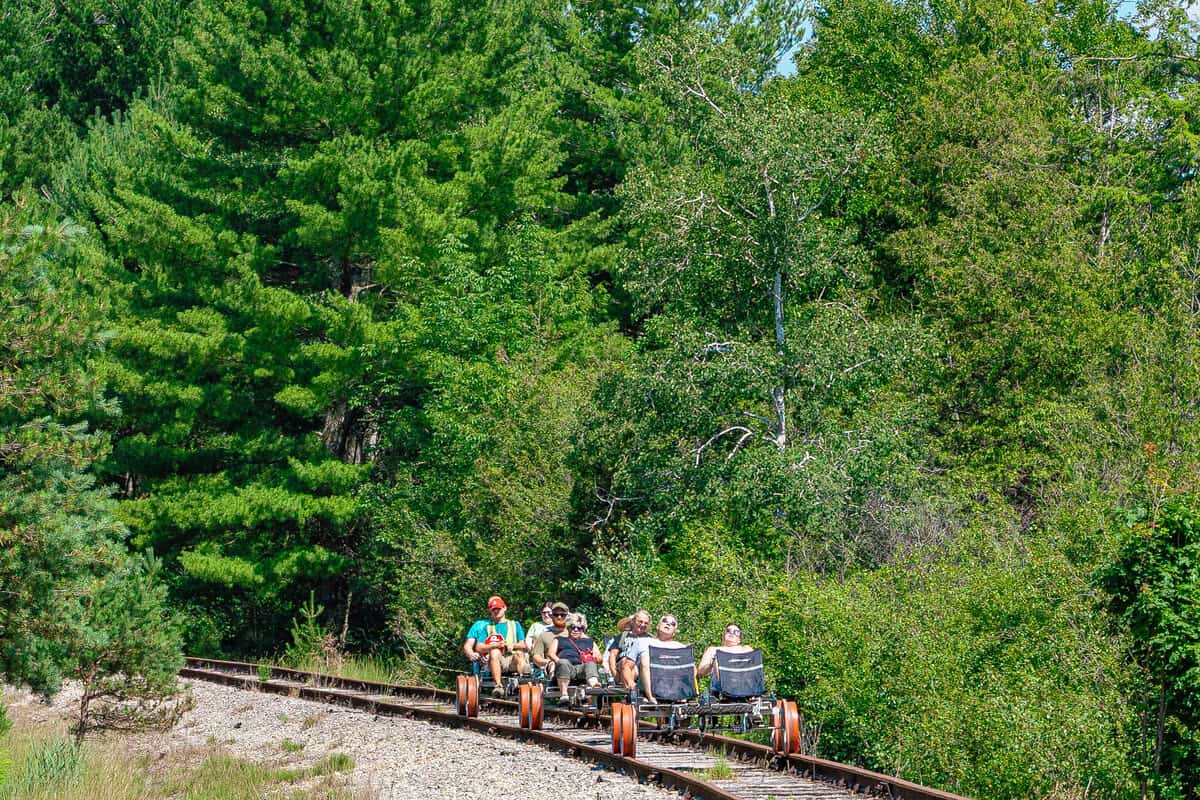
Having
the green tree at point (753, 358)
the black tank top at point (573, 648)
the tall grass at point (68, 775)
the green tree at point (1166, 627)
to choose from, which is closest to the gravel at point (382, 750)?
the tall grass at point (68, 775)

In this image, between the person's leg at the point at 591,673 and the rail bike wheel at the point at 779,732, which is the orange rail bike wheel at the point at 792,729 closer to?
the rail bike wheel at the point at 779,732

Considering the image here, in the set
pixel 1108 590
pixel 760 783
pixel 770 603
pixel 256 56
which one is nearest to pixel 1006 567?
pixel 770 603

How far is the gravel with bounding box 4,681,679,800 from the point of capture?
13.3 m

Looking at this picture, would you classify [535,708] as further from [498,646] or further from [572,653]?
[498,646]

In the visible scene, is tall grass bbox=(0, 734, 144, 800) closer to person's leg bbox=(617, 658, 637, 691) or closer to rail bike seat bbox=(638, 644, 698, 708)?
person's leg bbox=(617, 658, 637, 691)

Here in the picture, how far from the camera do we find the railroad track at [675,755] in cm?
1232

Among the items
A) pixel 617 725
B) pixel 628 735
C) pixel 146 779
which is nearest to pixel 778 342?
pixel 617 725

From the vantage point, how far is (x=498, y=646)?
19.2 m

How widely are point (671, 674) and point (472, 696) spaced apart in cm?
418

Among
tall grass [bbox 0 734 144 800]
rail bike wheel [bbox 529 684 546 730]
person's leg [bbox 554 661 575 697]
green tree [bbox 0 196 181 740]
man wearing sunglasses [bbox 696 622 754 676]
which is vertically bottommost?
tall grass [bbox 0 734 144 800]

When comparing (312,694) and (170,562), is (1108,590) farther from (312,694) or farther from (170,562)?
(170,562)

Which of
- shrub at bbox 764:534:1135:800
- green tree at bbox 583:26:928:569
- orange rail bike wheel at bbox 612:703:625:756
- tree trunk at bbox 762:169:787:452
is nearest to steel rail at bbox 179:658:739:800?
orange rail bike wheel at bbox 612:703:625:756

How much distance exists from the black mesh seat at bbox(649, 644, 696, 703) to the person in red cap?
3649 mm

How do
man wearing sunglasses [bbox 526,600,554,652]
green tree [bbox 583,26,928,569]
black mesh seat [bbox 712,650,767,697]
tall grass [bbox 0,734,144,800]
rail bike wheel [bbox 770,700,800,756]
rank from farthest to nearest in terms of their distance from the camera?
green tree [bbox 583,26,928,569] < man wearing sunglasses [bbox 526,600,554,652] < tall grass [bbox 0,734,144,800] < black mesh seat [bbox 712,650,767,697] < rail bike wheel [bbox 770,700,800,756]
